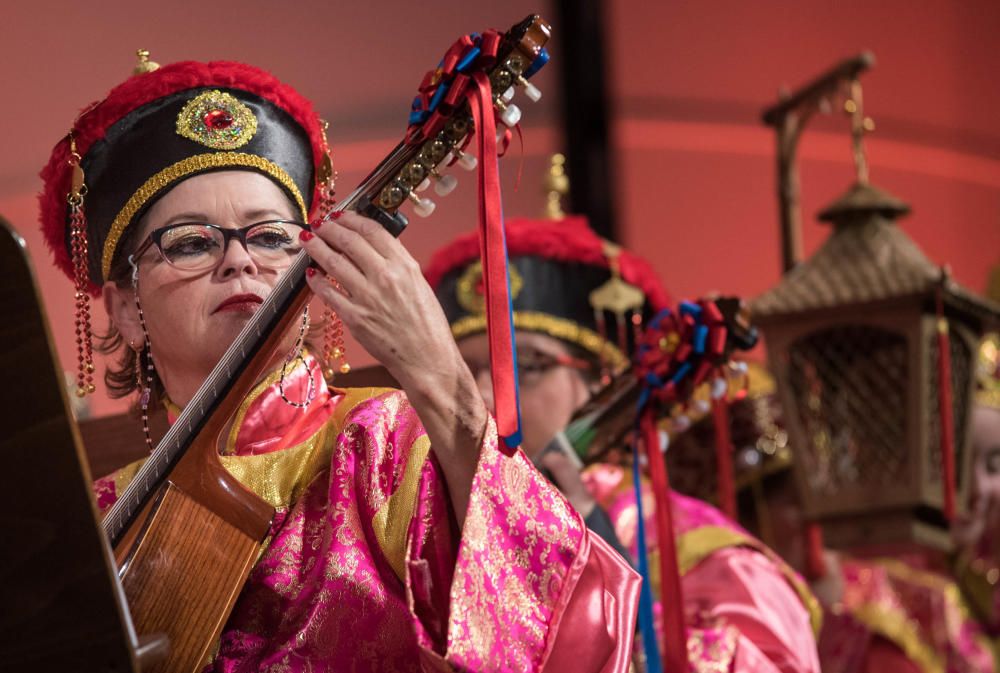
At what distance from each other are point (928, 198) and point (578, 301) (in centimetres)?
228

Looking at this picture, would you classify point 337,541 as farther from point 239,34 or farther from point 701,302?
point 701,302

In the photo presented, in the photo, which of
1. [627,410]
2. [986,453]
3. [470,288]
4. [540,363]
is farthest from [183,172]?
[986,453]

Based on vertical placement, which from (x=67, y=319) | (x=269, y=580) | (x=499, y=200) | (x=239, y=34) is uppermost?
(x=239, y=34)

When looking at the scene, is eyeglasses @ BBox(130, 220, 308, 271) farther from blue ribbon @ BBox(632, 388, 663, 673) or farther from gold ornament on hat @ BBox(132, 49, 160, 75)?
blue ribbon @ BBox(632, 388, 663, 673)

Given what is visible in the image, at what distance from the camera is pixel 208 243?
55.5 inches

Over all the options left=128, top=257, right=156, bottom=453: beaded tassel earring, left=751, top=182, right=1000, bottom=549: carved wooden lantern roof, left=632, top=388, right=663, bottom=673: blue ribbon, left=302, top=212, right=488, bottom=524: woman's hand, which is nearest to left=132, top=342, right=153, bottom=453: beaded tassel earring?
left=128, top=257, right=156, bottom=453: beaded tassel earring

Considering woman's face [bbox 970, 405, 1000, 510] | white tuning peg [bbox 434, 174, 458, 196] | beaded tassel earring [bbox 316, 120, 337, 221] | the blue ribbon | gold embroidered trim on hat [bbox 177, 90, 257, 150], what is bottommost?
woman's face [bbox 970, 405, 1000, 510]

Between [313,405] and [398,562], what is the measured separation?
0.78 feet

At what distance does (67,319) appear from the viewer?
1.59 metres

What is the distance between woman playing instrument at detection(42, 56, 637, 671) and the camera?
3.94ft

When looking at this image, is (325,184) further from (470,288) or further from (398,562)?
(470,288)

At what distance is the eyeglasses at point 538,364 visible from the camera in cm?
269

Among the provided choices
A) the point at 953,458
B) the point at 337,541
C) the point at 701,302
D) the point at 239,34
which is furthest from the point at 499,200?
the point at 953,458

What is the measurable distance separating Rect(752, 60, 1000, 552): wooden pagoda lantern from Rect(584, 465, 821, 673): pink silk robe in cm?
17
